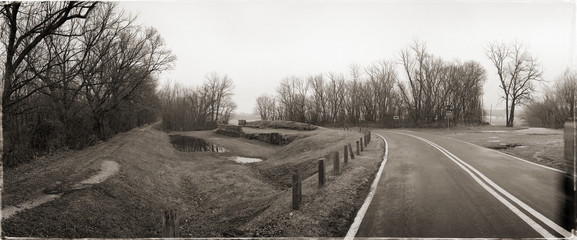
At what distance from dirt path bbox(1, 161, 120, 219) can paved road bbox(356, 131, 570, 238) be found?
8.81m

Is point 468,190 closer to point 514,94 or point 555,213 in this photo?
point 555,213

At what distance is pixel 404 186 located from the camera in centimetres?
866

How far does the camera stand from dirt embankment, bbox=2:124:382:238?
6.63 meters

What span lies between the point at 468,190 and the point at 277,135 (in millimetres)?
33306

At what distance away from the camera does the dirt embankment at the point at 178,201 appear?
663 cm

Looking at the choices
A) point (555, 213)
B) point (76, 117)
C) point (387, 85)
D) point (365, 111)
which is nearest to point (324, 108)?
point (365, 111)

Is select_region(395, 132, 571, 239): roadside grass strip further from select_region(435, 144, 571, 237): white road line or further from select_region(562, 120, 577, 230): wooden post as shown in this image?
select_region(562, 120, 577, 230): wooden post

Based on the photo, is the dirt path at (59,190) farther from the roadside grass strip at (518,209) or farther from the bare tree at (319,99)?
the bare tree at (319,99)

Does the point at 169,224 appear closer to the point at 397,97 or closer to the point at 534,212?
the point at 534,212

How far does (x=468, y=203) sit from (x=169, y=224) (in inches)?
236

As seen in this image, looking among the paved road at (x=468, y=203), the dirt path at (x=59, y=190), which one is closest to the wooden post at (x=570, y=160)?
the paved road at (x=468, y=203)

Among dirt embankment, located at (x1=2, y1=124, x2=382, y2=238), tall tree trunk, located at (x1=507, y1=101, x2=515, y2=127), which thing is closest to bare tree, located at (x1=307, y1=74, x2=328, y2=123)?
tall tree trunk, located at (x1=507, y1=101, x2=515, y2=127)

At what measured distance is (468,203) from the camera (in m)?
6.61

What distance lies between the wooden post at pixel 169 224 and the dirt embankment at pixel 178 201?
1.76 m
